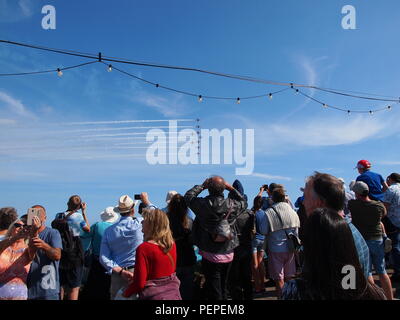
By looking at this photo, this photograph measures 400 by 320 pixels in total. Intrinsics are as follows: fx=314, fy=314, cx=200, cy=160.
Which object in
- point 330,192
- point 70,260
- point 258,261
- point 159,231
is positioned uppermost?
point 330,192

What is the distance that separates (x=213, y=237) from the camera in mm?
4320

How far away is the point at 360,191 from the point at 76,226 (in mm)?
4765

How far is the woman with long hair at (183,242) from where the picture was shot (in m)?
4.64

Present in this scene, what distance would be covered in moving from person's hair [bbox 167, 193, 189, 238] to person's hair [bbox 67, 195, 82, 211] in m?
1.74

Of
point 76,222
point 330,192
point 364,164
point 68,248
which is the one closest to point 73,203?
point 76,222

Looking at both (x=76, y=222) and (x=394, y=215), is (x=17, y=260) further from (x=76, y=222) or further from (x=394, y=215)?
(x=394, y=215)

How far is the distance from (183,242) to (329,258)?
305 centimetres

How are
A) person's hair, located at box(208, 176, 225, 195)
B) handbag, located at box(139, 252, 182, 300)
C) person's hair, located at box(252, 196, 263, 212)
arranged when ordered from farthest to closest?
person's hair, located at box(252, 196, 263, 212) → person's hair, located at box(208, 176, 225, 195) → handbag, located at box(139, 252, 182, 300)

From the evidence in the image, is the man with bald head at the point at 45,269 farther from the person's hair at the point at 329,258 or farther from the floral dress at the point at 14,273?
the person's hair at the point at 329,258

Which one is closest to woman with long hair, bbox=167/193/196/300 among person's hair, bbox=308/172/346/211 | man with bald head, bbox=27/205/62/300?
man with bald head, bbox=27/205/62/300

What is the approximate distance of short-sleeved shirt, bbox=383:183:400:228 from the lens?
239 inches

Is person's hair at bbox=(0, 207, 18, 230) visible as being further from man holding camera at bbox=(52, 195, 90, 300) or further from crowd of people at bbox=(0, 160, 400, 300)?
man holding camera at bbox=(52, 195, 90, 300)
